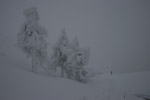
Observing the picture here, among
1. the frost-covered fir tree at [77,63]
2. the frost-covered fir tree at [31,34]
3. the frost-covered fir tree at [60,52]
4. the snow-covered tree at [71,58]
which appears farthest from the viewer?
the frost-covered fir tree at [60,52]

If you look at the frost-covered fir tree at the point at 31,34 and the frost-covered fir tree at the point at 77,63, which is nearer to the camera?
the frost-covered fir tree at the point at 31,34

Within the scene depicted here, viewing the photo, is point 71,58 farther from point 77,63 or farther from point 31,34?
point 31,34

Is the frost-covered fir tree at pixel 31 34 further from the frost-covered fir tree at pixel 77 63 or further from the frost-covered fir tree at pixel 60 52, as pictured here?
the frost-covered fir tree at pixel 77 63

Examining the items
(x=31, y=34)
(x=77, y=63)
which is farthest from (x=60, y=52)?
(x=31, y=34)

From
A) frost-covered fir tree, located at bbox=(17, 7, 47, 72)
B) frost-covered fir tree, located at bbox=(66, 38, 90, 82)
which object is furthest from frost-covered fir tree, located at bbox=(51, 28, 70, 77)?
frost-covered fir tree, located at bbox=(17, 7, 47, 72)

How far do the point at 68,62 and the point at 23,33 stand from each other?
1076cm

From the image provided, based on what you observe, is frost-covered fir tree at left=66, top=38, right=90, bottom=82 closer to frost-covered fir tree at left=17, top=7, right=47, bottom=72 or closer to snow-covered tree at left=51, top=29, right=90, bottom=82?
snow-covered tree at left=51, top=29, right=90, bottom=82

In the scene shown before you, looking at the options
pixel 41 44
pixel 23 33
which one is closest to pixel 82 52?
pixel 41 44

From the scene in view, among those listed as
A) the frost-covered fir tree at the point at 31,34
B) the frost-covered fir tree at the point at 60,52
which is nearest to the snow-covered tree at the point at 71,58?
the frost-covered fir tree at the point at 60,52

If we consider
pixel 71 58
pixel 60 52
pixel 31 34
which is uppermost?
pixel 31 34

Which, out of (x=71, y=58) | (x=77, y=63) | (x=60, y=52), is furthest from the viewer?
(x=60, y=52)

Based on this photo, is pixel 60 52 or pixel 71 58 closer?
pixel 71 58

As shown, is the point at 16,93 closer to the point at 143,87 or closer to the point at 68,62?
the point at 68,62

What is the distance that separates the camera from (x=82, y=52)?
23562mm
